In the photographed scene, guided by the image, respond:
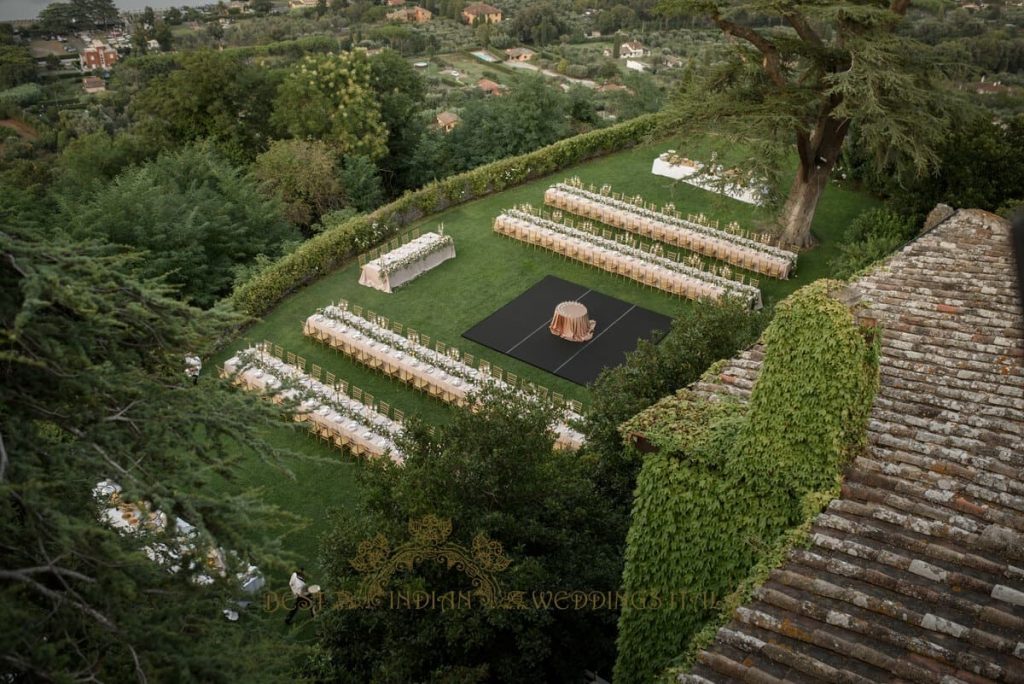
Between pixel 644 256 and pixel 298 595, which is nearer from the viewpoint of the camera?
pixel 298 595

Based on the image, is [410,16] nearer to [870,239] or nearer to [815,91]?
[815,91]

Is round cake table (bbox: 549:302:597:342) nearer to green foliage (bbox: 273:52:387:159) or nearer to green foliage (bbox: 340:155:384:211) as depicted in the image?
green foliage (bbox: 340:155:384:211)

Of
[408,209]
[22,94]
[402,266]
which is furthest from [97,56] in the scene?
[402,266]

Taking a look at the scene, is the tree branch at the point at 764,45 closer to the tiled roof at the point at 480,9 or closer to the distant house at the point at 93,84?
the distant house at the point at 93,84

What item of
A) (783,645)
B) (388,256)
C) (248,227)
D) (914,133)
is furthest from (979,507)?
(248,227)

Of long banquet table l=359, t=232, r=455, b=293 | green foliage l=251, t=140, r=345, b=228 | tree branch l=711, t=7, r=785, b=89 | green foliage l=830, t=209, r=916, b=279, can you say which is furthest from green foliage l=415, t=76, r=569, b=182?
green foliage l=830, t=209, r=916, b=279
